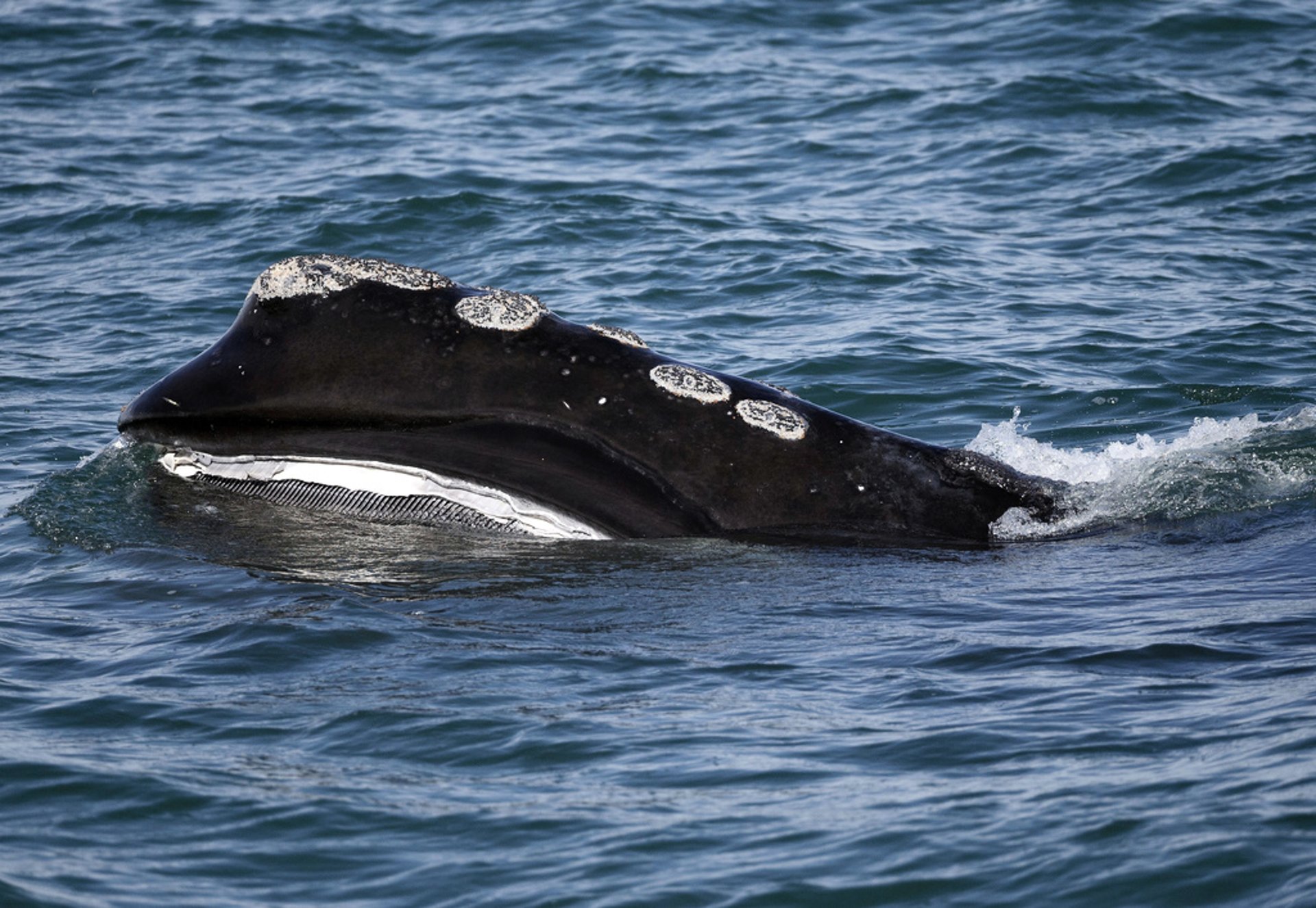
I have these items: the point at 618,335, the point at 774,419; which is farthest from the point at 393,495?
the point at 774,419

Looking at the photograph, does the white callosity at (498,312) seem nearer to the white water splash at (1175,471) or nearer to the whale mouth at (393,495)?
the whale mouth at (393,495)

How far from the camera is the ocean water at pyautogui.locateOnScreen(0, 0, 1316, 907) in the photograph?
4961 millimetres

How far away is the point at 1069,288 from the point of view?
13562mm

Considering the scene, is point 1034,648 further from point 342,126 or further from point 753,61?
point 753,61

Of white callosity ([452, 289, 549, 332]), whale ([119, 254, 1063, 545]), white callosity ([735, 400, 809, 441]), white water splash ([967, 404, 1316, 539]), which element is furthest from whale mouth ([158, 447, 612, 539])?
white water splash ([967, 404, 1316, 539])

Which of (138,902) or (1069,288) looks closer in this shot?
(138,902)

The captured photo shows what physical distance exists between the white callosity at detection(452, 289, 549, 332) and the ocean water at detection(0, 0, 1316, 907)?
3.02 feet

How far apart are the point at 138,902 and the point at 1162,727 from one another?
10.1ft

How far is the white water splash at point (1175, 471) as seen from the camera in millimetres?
7586

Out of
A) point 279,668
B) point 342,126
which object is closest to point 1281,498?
point 279,668

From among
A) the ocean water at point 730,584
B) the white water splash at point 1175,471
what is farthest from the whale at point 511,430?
the white water splash at point 1175,471

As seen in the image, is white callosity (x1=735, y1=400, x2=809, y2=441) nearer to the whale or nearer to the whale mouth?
the whale

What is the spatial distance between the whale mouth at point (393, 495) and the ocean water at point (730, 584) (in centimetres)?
10

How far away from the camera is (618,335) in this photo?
7.17m
